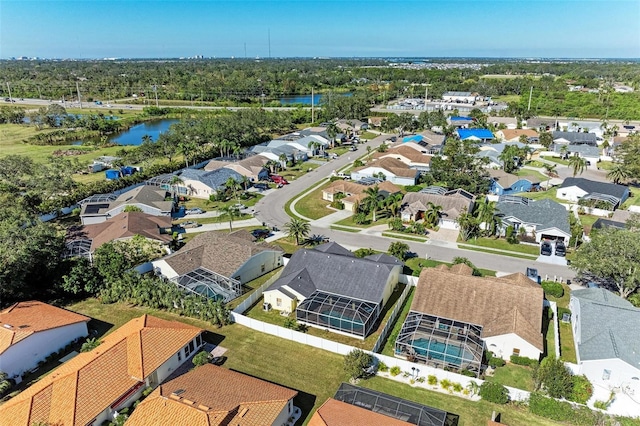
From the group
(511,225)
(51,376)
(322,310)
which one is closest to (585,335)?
(322,310)

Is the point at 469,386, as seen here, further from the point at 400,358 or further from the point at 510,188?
the point at 510,188

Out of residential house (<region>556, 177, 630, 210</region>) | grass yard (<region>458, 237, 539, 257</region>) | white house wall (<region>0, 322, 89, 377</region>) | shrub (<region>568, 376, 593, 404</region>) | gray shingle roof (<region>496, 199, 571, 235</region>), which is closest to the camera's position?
shrub (<region>568, 376, 593, 404</region>)

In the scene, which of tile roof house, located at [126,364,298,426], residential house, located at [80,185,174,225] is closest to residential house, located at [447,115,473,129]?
residential house, located at [80,185,174,225]

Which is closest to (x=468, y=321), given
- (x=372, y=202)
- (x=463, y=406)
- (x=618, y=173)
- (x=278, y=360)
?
(x=463, y=406)

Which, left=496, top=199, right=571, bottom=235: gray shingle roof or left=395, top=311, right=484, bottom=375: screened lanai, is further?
left=496, top=199, right=571, bottom=235: gray shingle roof

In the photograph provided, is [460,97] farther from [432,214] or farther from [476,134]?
[432,214]

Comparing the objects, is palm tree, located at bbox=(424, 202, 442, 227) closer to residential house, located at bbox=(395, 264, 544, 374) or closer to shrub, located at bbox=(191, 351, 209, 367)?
residential house, located at bbox=(395, 264, 544, 374)
